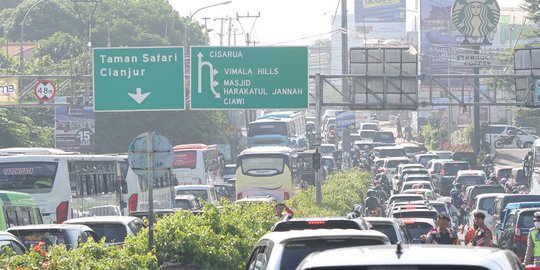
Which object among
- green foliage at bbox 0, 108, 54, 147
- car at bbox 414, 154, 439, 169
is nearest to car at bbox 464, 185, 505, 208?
green foliage at bbox 0, 108, 54, 147

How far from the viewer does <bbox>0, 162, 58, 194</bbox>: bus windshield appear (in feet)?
95.5

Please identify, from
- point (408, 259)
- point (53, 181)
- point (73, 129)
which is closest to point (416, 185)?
point (53, 181)

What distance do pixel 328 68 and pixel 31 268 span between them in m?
171

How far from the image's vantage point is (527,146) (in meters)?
79.9

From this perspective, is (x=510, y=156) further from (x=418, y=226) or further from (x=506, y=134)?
(x=418, y=226)

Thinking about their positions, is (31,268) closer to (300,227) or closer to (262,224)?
(300,227)

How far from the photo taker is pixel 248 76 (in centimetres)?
3522

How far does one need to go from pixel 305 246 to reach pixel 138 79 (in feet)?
83.2

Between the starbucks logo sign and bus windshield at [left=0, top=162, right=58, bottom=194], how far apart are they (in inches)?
1814

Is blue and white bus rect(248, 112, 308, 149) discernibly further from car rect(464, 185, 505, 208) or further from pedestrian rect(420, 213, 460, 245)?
pedestrian rect(420, 213, 460, 245)

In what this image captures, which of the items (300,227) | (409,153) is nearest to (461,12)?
(409,153)

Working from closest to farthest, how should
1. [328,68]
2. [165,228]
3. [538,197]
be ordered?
[165,228] < [538,197] < [328,68]

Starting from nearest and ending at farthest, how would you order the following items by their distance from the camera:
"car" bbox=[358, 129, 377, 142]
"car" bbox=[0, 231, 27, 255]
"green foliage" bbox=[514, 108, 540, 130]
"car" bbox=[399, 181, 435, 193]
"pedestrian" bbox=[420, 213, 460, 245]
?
"car" bbox=[0, 231, 27, 255], "pedestrian" bbox=[420, 213, 460, 245], "car" bbox=[399, 181, 435, 193], "green foliage" bbox=[514, 108, 540, 130], "car" bbox=[358, 129, 377, 142]

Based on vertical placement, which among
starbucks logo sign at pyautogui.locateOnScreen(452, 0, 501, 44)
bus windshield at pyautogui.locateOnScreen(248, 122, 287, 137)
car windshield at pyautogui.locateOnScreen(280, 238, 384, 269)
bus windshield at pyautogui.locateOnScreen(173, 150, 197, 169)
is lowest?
bus windshield at pyautogui.locateOnScreen(173, 150, 197, 169)
